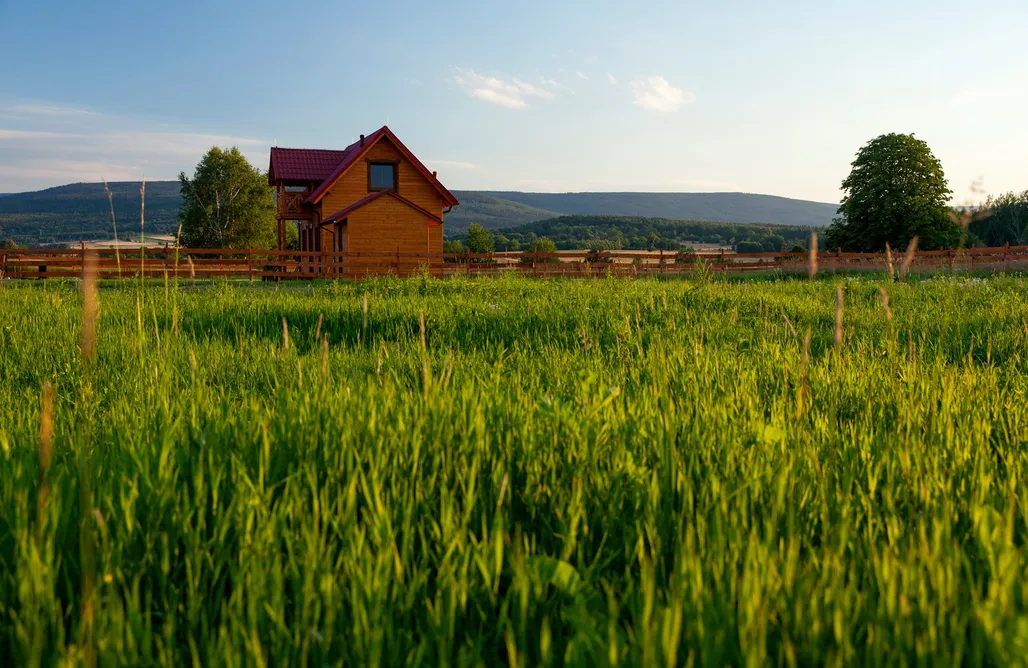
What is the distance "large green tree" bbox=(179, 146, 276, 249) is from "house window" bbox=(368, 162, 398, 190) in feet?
126

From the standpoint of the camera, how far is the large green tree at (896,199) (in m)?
48.6

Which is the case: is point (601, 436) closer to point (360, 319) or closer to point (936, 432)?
point (936, 432)

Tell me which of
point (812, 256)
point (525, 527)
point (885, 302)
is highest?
point (812, 256)

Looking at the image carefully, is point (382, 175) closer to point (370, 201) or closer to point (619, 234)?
point (370, 201)

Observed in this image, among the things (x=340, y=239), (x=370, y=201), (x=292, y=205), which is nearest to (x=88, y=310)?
(x=370, y=201)

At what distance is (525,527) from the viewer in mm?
2123

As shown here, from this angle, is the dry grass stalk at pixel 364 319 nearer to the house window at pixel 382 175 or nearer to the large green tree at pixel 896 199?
the house window at pixel 382 175

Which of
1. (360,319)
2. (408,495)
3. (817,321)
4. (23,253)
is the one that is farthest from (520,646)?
(23,253)

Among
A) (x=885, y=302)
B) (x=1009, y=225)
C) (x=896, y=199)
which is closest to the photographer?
(x=885, y=302)

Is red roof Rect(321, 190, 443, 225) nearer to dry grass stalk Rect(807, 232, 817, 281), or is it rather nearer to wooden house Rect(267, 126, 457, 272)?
wooden house Rect(267, 126, 457, 272)

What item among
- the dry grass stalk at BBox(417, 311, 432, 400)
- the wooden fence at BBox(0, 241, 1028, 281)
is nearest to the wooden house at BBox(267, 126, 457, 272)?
the wooden fence at BBox(0, 241, 1028, 281)

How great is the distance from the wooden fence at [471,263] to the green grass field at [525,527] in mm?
18626

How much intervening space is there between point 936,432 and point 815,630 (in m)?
2.01

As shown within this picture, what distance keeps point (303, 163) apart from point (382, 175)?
7.35 metres
